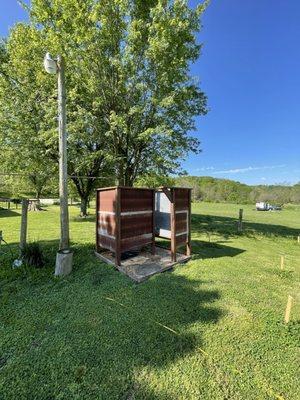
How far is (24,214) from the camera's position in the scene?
6.37 m

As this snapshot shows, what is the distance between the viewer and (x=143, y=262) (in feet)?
21.3

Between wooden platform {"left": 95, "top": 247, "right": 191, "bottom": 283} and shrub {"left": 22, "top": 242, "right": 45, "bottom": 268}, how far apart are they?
1505 millimetres

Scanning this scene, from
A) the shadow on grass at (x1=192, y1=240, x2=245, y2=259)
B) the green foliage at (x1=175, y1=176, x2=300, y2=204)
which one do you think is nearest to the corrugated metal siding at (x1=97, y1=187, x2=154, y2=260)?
the shadow on grass at (x1=192, y1=240, x2=245, y2=259)

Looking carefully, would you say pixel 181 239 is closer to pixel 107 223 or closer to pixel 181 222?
pixel 181 222

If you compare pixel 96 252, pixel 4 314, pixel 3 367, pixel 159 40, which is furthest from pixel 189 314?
pixel 159 40

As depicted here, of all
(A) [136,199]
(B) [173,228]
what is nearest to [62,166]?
(A) [136,199]

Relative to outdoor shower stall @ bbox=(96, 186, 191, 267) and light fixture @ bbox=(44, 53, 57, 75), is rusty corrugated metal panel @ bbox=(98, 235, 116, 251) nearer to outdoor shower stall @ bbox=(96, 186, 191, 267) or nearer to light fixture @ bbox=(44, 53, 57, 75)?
outdoor shower stall @ bbox=(96, 186, 191, 267)

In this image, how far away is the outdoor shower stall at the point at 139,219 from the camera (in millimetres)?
6059

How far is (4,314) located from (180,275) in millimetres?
3621

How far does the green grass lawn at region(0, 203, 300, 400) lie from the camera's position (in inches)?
108

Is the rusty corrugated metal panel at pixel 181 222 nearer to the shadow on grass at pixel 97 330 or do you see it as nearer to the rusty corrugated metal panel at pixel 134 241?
the rusty corrugated metal panel at pixel 134 241

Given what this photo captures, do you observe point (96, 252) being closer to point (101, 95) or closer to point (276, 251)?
point (276, 251)

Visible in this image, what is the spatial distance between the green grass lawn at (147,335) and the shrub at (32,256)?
36 cm

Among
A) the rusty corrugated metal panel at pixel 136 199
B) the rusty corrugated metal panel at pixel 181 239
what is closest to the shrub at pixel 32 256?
the rusty corrugated metal panel at pixel 136 199
